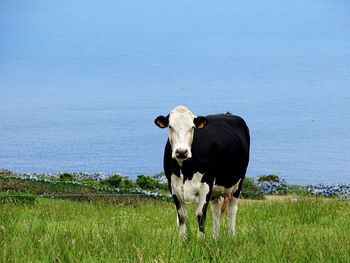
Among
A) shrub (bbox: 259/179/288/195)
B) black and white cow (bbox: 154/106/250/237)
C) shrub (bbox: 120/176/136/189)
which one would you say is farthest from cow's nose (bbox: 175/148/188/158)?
shrub (bbox: 259/179/288/195)

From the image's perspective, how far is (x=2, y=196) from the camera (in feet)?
45.3

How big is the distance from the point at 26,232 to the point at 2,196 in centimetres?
742

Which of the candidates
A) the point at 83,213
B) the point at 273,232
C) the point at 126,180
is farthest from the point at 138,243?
the point at 126,180

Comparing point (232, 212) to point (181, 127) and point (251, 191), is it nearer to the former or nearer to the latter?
point (181, 127)

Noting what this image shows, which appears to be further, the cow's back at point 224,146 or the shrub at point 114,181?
the shrub at point 114,181

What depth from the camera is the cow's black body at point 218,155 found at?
7340 mm

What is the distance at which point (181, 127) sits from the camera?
23.1 ft

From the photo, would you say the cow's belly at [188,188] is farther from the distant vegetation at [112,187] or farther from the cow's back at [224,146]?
the distant vegetation at [112,187]

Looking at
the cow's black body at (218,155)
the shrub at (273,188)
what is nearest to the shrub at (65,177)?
the shrub at (273,188)

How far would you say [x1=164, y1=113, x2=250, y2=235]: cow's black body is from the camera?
7340 mm

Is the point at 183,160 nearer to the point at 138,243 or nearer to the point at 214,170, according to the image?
the point at 214,170

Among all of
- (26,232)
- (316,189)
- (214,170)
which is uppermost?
(214,170)

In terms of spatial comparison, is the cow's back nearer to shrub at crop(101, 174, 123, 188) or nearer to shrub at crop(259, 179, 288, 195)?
shrub at crop(101, 174, 123, 188)

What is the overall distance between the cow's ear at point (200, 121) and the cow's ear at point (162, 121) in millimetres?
382
